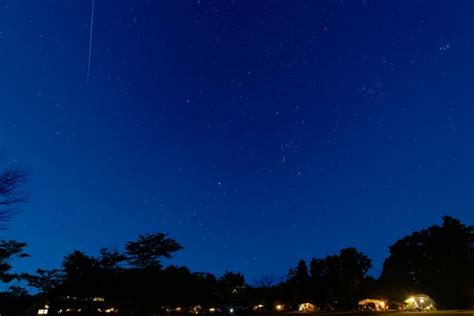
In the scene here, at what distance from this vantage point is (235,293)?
88188 millimetres

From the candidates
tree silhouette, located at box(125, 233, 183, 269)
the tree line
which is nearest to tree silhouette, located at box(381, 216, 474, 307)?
the tree line

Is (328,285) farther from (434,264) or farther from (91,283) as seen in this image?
(91,283)

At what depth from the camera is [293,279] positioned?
8200 cm

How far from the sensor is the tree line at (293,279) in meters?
46.3

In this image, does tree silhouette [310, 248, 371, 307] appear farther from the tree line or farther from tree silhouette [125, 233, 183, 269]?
tree silhouette [125, 233, 183, 269]

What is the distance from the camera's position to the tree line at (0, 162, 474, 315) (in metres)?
46.3

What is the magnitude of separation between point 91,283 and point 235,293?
48.2 metres

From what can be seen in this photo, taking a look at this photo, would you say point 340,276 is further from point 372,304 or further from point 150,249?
point 150,249

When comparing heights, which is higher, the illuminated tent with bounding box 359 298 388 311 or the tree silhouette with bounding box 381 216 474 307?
the tree silhouette with bounding box 381 216 474 307

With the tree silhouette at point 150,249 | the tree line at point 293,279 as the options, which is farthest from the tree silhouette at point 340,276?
the tree silhouette at point 150,249

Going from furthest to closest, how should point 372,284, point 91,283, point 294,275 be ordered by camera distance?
point 294,275, point 372,284, point 91,283

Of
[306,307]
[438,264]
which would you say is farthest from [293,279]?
[438,264]

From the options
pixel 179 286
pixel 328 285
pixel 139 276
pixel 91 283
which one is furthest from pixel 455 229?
pixel 91 283

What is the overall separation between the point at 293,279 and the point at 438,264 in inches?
1213
